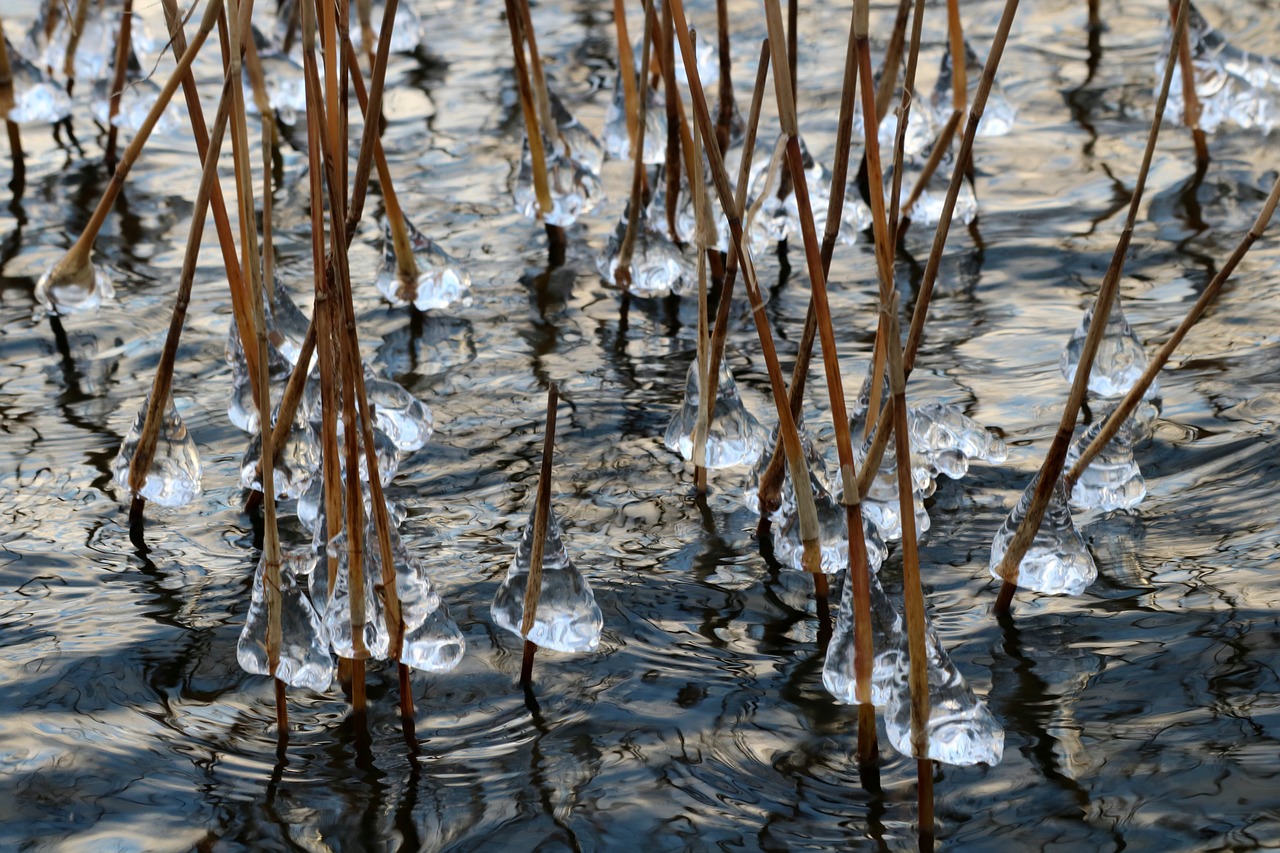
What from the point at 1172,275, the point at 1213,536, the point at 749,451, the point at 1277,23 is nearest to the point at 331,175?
the point at 749,451

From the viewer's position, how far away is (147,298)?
2932mm

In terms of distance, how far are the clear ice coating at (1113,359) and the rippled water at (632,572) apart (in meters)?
0.09

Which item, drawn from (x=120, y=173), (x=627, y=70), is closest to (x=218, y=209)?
(x=120, y=173)

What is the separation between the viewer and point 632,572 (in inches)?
81.4

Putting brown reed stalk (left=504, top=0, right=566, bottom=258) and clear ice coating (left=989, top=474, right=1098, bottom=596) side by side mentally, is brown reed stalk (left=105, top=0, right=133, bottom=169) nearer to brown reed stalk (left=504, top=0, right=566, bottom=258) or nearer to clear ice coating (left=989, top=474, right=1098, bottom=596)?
brown reed stalk (left=504, top=0, right=566, bottom=258)

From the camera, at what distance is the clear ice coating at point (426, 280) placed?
2.71m

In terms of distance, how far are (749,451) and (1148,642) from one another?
0.62 m

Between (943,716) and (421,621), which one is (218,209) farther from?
(943,716)

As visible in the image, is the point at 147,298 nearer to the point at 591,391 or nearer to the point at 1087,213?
the point at 591,391

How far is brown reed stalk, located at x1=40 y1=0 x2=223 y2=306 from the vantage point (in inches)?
58.0

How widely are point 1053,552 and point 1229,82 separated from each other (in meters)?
1.93

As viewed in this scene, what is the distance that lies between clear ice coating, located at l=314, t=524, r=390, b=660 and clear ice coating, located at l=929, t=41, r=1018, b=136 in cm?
191

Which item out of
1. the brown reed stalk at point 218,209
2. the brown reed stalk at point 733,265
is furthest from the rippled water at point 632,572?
the brown reed stalk at point 218,209

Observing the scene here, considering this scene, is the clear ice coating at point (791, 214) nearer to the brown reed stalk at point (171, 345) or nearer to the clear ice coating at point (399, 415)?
the clear ice coating at point (399, 415)
